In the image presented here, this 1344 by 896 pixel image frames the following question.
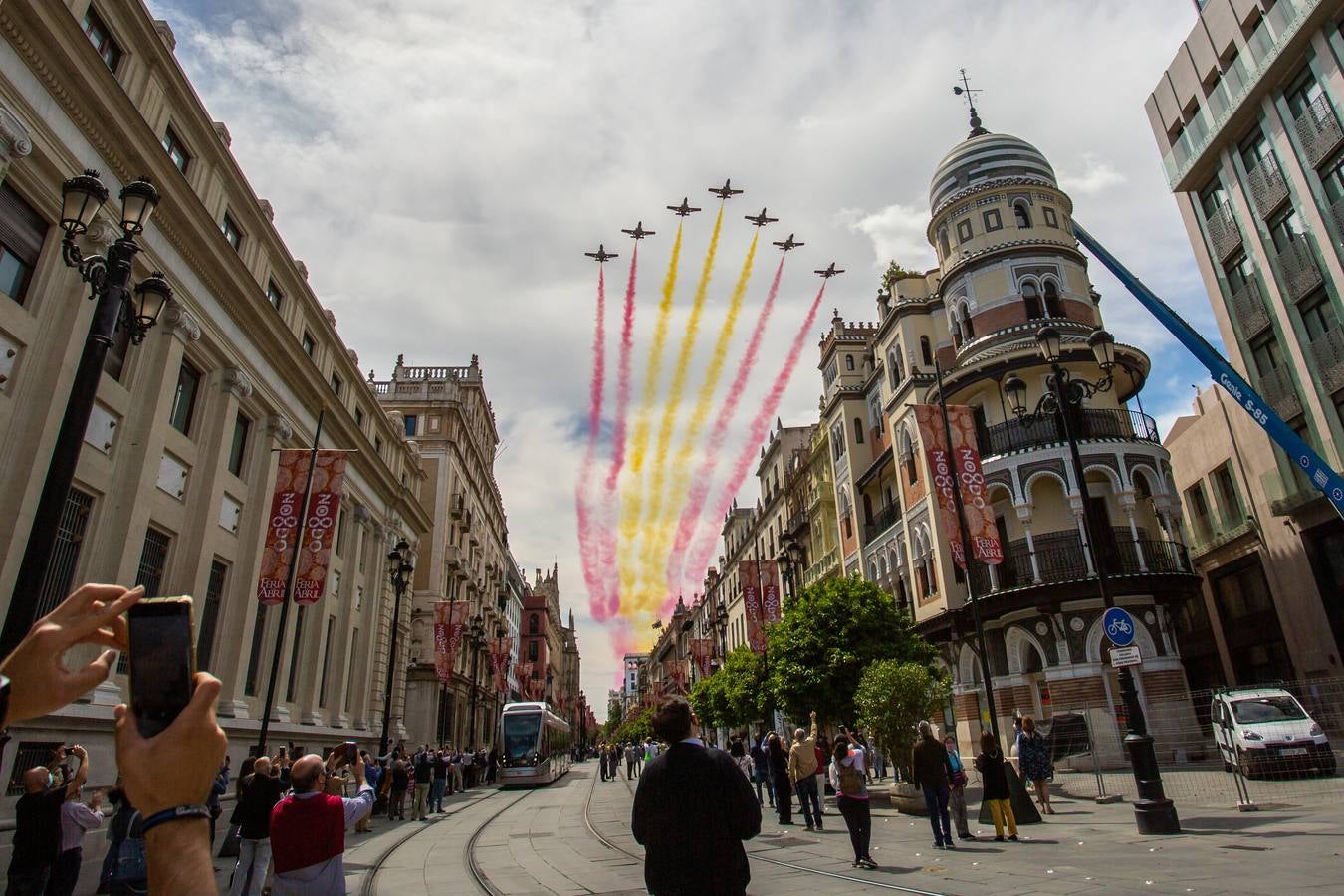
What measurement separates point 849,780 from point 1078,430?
23.6 meters

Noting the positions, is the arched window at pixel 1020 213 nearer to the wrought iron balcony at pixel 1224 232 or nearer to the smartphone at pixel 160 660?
the wrought iron balcony at pixel 1224 232

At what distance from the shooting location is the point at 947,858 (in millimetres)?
11633

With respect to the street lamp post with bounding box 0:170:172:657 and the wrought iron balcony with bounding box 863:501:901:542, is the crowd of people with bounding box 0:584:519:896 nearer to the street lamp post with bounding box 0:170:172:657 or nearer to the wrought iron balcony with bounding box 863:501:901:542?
the street lamp post with bounding box 0:170:172:657

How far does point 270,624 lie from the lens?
971 inches

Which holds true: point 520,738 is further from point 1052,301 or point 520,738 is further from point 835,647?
point 1052,301

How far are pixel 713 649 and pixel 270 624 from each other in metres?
55.2

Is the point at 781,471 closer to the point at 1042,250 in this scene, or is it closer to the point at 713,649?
the point at 713,649

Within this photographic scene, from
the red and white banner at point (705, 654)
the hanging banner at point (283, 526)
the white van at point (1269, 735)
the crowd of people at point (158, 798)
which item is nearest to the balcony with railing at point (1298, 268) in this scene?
the white van at point (1269, 735)

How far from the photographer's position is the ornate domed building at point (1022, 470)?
87.4 ft

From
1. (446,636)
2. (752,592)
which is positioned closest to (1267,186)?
(752,592)

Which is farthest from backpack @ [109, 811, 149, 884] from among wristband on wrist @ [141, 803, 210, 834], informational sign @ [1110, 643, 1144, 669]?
informational sign @ [1110, 643, 1144, 669]

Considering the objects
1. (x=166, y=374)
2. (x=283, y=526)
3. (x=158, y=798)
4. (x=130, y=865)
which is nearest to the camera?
(x=158, y=798)

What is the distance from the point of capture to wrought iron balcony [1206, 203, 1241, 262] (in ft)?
88.4

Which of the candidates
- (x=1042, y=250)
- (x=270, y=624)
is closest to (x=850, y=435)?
(x=1042, y=250)
